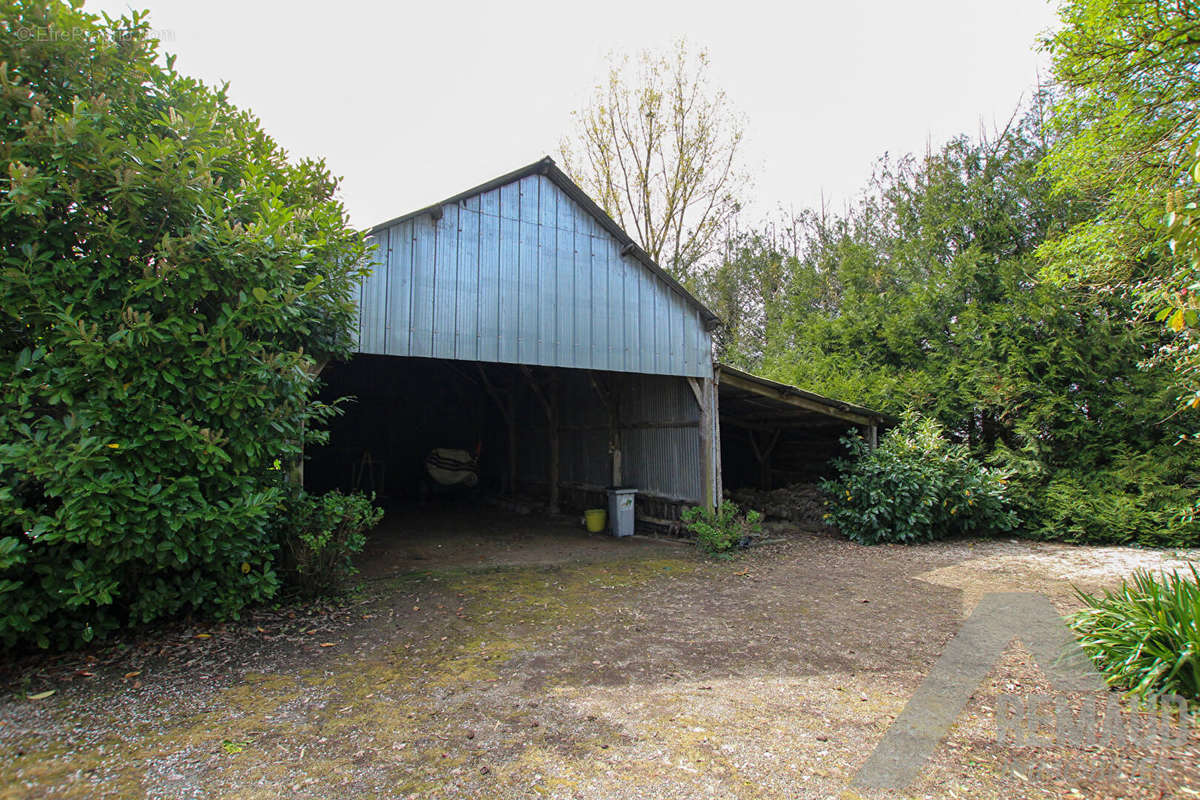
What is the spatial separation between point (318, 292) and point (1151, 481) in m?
10.5

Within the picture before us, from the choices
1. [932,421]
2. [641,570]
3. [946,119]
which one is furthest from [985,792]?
[946,119]

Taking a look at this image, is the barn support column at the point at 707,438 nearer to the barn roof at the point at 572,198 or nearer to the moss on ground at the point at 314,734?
the barn roof at the point at 572,198

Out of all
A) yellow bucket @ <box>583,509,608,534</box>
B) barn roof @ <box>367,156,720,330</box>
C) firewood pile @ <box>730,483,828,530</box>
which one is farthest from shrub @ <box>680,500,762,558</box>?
barn roof @ <box>367,156,720,330</box>

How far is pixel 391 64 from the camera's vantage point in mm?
6520

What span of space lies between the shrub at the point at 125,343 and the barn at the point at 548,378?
101 cm

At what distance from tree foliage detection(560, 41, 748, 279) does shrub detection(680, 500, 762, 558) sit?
10.9 m

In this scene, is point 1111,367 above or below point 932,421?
above

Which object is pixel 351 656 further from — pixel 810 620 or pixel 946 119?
pixel 946 119

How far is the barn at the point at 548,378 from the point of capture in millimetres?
5798

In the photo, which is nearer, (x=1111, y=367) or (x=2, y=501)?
(x=2, y=501)

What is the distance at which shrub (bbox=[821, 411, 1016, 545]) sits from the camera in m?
8.16

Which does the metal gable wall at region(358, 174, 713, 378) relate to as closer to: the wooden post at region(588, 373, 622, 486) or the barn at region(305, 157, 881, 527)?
the barn at region(305, 157, 881, 527)

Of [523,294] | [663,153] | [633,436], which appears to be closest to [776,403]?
[633,436]

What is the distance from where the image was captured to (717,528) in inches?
294
